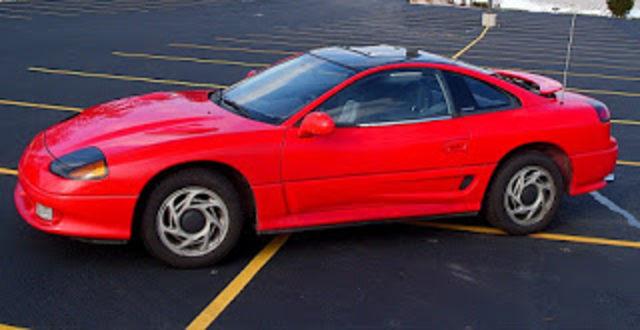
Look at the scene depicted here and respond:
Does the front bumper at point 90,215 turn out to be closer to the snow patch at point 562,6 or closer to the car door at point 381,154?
the car door at point 381,154

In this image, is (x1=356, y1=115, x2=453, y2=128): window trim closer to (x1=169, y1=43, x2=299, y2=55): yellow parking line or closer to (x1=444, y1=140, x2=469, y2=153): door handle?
(x1=444, y1=140, x2=469, y2=153): door handle

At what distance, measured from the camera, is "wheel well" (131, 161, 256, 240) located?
16.0 feet

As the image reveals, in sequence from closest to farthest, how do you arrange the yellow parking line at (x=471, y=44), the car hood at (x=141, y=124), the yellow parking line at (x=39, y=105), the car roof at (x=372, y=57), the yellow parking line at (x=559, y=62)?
the car hood at (x=141, y=124), the car roof at (x=372, y=57), the yellow parking line at (x=39, y=105), the yellow parking line at (x=559, y=62), the yellow parking line at (x=471, y=44)

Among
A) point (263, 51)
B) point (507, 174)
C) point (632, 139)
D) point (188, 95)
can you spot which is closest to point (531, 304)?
point (507, 174)

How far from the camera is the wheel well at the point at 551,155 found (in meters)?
5.83

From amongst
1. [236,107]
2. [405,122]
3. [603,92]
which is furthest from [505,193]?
[603,92]

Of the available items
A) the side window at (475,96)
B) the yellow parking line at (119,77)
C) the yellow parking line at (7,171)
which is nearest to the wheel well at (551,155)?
the side window at (475,96)

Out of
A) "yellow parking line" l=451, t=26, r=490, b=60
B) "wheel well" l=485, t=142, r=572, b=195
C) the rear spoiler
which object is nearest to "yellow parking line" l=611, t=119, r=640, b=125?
the rear spoiler

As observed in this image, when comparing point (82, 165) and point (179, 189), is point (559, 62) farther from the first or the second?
point (82, 165)

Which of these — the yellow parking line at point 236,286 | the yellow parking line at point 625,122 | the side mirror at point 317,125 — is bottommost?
the yellow parking line at point 236,286

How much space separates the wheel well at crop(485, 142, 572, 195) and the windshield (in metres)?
1.33

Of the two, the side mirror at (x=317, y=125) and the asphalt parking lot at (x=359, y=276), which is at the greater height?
the side mirror at (x=317, y=125)

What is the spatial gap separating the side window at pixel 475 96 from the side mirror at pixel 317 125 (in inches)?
44.3

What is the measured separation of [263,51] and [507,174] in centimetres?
1107
